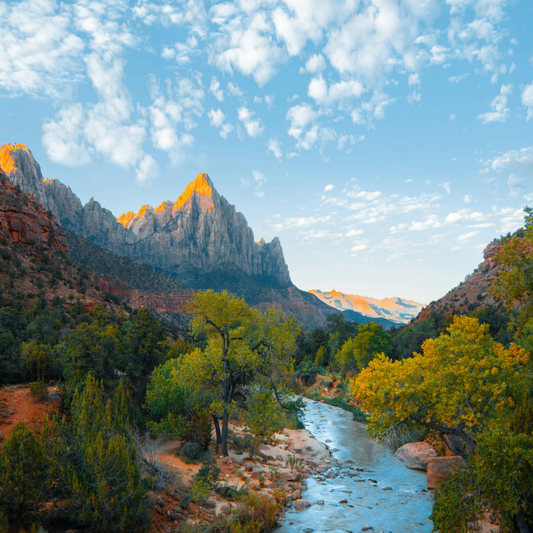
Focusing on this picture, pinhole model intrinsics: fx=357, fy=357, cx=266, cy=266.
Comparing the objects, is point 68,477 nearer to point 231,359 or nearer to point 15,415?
point 15,415

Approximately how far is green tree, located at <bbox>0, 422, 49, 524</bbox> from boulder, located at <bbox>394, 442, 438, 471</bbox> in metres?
18.4

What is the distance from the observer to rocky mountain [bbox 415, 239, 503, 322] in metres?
57.7

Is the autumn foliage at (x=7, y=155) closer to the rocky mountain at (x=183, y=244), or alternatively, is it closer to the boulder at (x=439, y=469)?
the rocky mountain at (x=183, y=244)

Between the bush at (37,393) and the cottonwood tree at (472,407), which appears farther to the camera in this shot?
the bush at (37,393)

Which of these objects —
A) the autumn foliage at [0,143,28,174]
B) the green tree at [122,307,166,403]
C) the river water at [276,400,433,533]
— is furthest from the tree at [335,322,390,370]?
the autumn foliage at [0,143,28,174]

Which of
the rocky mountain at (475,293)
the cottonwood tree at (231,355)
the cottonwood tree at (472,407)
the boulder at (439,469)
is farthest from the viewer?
the rocky mountain at (475,293)

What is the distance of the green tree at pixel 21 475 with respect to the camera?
25.9 ft

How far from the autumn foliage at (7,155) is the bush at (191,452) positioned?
450 feet

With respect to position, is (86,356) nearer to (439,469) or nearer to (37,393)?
(37,393)

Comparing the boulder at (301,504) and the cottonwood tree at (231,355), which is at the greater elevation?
the cottonwood tree at (231,355)

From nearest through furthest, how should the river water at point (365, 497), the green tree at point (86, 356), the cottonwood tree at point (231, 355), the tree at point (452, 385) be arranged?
the tree at point (452, 385), the river water at point (365, 497), the green tree at point (86, 356), the cottonwood tree at point (231, 355)

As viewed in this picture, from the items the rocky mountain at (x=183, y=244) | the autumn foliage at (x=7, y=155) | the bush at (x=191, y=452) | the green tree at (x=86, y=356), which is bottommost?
the bush at (x=191, y=452)

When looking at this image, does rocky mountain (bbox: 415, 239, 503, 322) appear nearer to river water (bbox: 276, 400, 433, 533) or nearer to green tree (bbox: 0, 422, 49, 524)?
river water (bbox: 276, 400, 433, 533)

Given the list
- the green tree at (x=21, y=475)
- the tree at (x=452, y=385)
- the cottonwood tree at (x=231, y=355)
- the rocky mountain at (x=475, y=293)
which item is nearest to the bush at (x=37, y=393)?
the cottonwood tree at (x=231, y=355)
